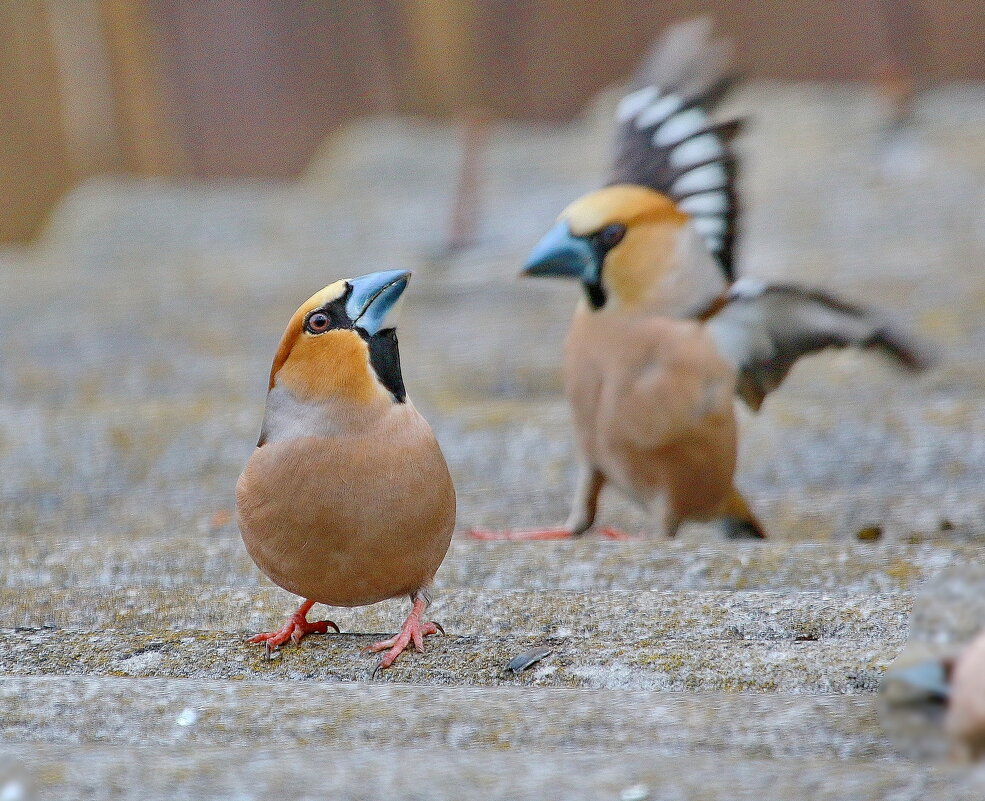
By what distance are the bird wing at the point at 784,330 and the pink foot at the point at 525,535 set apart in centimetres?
47

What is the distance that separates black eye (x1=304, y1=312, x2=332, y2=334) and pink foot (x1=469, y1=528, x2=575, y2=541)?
3.00 feet

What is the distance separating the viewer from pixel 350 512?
1667 mm

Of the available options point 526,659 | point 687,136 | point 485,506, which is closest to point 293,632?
point 526,659

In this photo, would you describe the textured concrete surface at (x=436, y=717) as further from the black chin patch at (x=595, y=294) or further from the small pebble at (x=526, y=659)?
the black chin patch at (x=595, y=294)

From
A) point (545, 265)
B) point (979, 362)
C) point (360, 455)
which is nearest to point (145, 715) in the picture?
point (360, 455)

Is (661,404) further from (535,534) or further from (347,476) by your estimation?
(347,476)

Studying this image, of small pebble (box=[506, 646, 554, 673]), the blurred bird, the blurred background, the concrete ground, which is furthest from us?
the blurred background

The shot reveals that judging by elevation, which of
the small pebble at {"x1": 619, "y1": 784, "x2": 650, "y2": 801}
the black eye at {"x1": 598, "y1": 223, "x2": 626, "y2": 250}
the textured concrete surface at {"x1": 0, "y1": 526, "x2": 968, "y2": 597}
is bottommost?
the textured concrete surface at {"x1": 0, "y1": 526, "x2": 968, "y2": 597}

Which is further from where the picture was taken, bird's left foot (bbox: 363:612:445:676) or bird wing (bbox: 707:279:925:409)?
bird wing (bbox: 707:279:925:409)

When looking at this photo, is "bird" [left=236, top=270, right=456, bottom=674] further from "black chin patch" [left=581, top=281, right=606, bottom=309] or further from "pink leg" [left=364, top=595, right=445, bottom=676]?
"black chin patch" [left=581, top=281, right=606, bottom=309]

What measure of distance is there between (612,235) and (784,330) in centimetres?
38

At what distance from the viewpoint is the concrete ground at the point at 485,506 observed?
4.34 ft

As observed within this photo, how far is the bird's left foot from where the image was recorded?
5.39 feet

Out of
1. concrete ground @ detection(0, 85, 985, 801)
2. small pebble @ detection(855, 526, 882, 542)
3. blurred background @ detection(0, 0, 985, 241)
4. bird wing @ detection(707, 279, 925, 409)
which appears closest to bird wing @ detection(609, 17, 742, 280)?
bird wing @ detection(707, 279, 925, 409)
